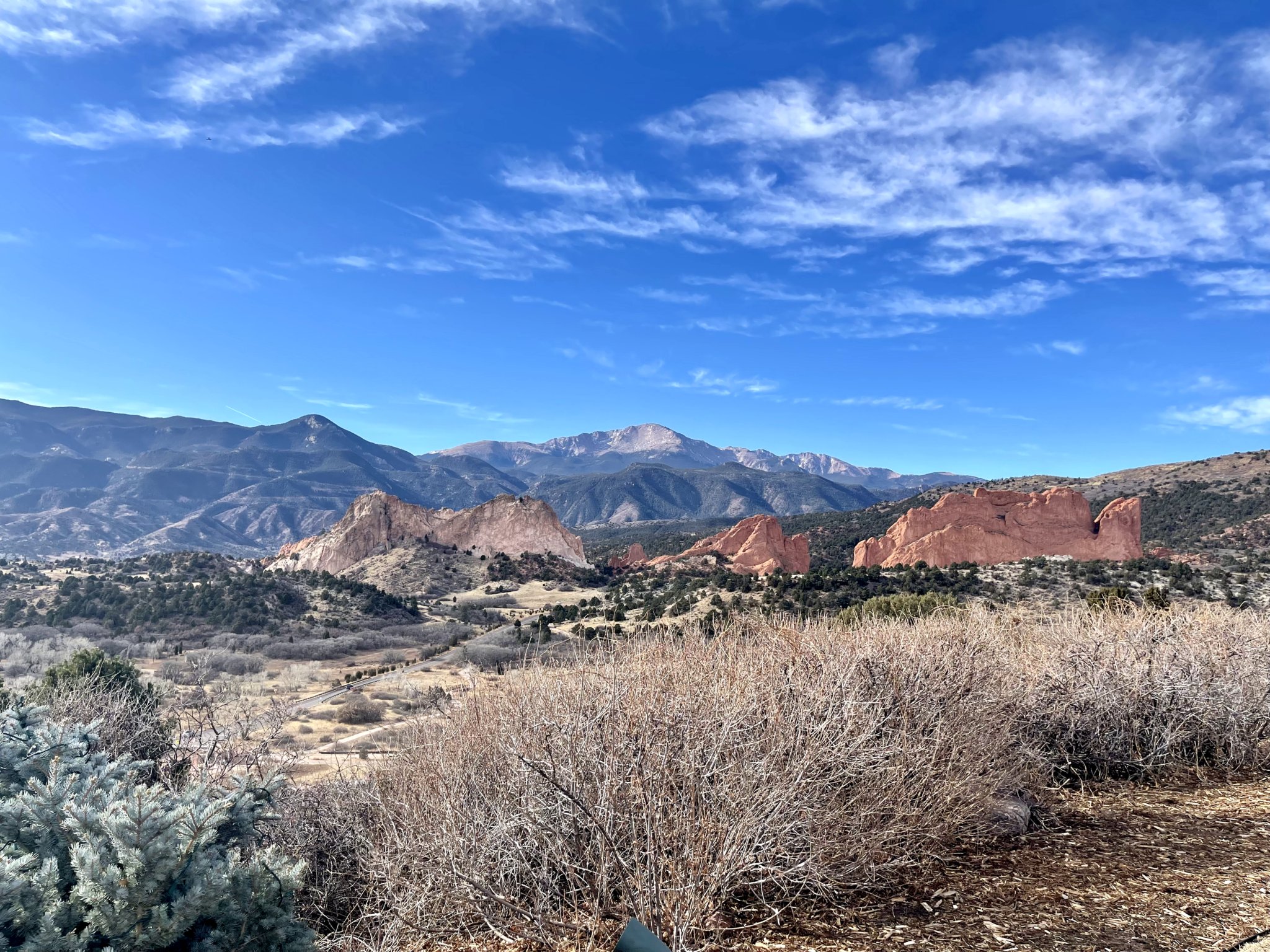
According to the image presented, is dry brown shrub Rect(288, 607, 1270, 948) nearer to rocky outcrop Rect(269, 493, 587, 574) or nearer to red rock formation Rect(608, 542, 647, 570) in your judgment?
red rock formation Rect(608, 542, 647, 570)

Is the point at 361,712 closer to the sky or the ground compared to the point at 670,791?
closer to the ground

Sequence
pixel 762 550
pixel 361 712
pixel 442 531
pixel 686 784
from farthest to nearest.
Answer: pixel 442 531
pixel 762 550
pixel 361 712
pixel 686 784

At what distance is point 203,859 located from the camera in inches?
127

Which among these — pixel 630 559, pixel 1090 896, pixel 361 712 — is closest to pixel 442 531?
pixel 630 559

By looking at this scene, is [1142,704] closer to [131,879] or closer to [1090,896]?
[1090,896]

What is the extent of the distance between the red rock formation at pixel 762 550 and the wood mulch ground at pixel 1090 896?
147ft

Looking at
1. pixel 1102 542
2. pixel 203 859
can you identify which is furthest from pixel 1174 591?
pixel 203 859

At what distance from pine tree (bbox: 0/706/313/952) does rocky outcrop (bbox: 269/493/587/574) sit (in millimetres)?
65623

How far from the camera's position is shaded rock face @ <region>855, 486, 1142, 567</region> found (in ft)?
165

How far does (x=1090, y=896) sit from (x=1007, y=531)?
5395cm

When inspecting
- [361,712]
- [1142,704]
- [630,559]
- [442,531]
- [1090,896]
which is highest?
[442,531]

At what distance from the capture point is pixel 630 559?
7119cm

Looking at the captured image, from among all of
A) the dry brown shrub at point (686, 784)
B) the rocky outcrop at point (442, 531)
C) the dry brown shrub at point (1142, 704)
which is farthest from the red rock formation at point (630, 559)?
the dry brown shrub at point (686, 784)

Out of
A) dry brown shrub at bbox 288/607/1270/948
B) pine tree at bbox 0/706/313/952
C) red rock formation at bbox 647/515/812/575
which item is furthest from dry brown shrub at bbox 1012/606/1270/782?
red rock formation at bbox 647/515/812/575
